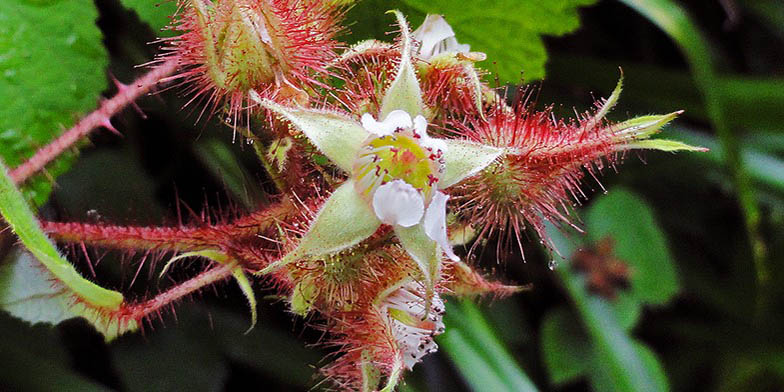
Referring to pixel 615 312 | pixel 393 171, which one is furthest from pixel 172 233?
pixel 615 312

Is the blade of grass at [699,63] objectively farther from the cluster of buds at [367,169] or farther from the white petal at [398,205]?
the white petal at [398,205]

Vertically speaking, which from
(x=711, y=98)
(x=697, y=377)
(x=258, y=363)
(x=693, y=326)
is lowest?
(x=697, y=377)

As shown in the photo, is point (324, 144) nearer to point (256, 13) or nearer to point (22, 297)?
point (256, 13)

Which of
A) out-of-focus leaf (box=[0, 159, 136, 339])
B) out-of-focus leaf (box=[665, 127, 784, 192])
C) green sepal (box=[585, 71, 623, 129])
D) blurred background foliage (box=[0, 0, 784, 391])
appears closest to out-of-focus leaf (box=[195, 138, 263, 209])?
blurred background foliage (box=[0, 0, 784, 391])

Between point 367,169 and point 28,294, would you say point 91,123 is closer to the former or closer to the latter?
point 28,294

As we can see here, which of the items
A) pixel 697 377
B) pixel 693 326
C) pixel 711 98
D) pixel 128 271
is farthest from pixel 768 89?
pixel 128 271
